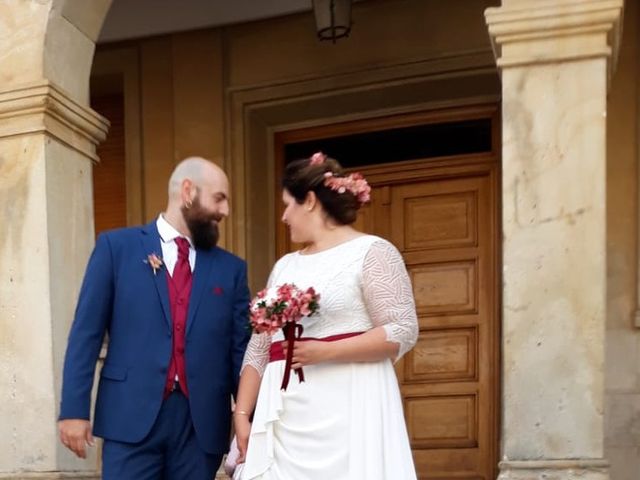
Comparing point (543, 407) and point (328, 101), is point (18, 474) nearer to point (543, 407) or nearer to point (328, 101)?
point (543, 407)

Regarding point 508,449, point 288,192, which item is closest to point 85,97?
point 288,192

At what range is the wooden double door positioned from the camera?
6.89 meters

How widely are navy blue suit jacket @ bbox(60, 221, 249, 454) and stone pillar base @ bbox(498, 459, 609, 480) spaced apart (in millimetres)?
1130

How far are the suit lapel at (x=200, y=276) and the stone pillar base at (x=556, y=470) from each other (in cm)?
136

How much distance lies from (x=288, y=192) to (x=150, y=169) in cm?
408

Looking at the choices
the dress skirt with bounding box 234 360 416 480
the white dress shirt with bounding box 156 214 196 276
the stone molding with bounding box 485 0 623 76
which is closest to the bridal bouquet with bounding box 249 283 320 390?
the dress skirt with bounding box 234 360 416 480

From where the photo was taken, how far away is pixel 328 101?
286 inches

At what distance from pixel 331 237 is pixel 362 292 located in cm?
26

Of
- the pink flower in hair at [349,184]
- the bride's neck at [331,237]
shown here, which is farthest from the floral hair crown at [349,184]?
the bride's neck at [331,237]

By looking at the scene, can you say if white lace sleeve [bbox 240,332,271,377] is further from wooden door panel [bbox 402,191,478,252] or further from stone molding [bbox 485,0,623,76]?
wooden door panel [bbox 402,191,478,252]

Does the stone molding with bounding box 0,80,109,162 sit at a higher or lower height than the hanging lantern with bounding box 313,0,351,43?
lower

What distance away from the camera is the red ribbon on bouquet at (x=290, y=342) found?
348 cm

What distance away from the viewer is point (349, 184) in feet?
11.9

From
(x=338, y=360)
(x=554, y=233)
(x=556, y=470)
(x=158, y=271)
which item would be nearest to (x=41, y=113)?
(x=158, y=271)
